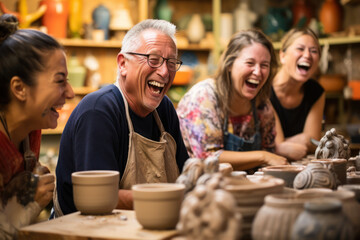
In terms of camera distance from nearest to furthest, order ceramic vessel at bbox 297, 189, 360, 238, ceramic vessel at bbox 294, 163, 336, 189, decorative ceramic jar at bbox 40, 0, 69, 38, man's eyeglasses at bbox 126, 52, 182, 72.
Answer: ceramic vessel at bbox 297, 189, 360, 238, ceramic vessel at bbox 294, 163, 336, 189, man's eyeglasses at bbox 126, 52, 182, 72, decorative ceramic jar at bbox 40, 0, 69, 38

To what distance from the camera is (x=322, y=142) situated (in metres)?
2.17

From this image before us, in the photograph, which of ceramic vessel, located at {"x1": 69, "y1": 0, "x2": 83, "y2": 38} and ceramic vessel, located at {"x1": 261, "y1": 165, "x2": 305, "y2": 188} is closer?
ceramic vessel, located at {"x1": 261, "y1": 165, "x2": 305, "y2": 188}

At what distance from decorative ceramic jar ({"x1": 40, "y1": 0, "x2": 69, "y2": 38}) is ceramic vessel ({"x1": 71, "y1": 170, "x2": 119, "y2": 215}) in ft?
12.6

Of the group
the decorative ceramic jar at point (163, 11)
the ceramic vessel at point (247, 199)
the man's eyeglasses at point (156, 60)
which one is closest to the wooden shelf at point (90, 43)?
the decorative ceramic jar at point (163, 11)

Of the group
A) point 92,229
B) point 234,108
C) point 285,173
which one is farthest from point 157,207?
point 234,108

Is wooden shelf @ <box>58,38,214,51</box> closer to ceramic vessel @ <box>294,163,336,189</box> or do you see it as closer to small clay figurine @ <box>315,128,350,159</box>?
small clay figurine @ <box>315,128,350,159</box>

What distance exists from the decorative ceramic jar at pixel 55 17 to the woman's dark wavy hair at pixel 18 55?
11.4 feet

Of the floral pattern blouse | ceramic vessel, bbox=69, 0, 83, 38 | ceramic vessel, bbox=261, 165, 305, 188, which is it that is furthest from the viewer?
ceramic vessel, bbox=69, 0, 83, 38

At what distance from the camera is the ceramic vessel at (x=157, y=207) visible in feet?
4.42

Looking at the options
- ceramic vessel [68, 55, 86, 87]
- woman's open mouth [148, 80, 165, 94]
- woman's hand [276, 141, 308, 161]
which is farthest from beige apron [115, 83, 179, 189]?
ceramic vessel [68, 55, 86, 87]

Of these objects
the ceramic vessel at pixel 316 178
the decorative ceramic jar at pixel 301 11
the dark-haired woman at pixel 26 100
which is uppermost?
the decorative ceramic jar at pixel 301 11

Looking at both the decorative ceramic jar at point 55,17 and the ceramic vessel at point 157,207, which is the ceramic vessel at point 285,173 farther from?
the decorative ceramic jar at point 55,17

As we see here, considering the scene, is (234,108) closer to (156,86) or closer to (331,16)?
(156,86)

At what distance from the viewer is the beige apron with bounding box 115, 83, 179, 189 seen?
7.00 feet
